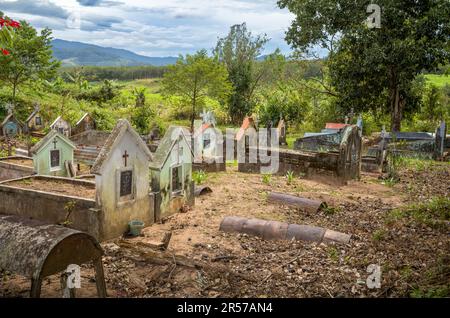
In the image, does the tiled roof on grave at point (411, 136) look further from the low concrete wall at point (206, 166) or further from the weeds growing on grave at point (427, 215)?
the weeds growing on grave at point (427, 215)

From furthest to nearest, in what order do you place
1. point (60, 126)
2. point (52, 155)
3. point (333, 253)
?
point (60, 126)
point (52, 155)
point (333, 253)

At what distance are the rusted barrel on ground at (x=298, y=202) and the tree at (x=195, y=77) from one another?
66.6ft

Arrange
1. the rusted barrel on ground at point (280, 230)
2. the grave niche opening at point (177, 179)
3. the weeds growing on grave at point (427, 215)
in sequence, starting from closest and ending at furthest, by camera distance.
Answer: the rusted barrel on ground at point (280, 230) → the weeds growing on grave at point (427, 215) → the grave niche opening at point (177, 179)

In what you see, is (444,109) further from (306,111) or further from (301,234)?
(301,234)

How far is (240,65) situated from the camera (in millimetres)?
40562

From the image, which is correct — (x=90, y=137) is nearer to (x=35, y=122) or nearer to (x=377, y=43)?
(x=35, y=122)

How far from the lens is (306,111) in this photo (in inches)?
1454

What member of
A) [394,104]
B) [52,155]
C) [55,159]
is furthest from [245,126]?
[394,104]

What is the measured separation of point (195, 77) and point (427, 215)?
2475 centimetres

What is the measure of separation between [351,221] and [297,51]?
21.3m

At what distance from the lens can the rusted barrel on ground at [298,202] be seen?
11.1 metres

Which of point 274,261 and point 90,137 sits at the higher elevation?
point 90,137

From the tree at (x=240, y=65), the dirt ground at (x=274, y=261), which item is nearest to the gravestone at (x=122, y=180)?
the dirt ground at (x=274, y=261)

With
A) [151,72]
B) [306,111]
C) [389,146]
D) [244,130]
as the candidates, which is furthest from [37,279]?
[151,72]
